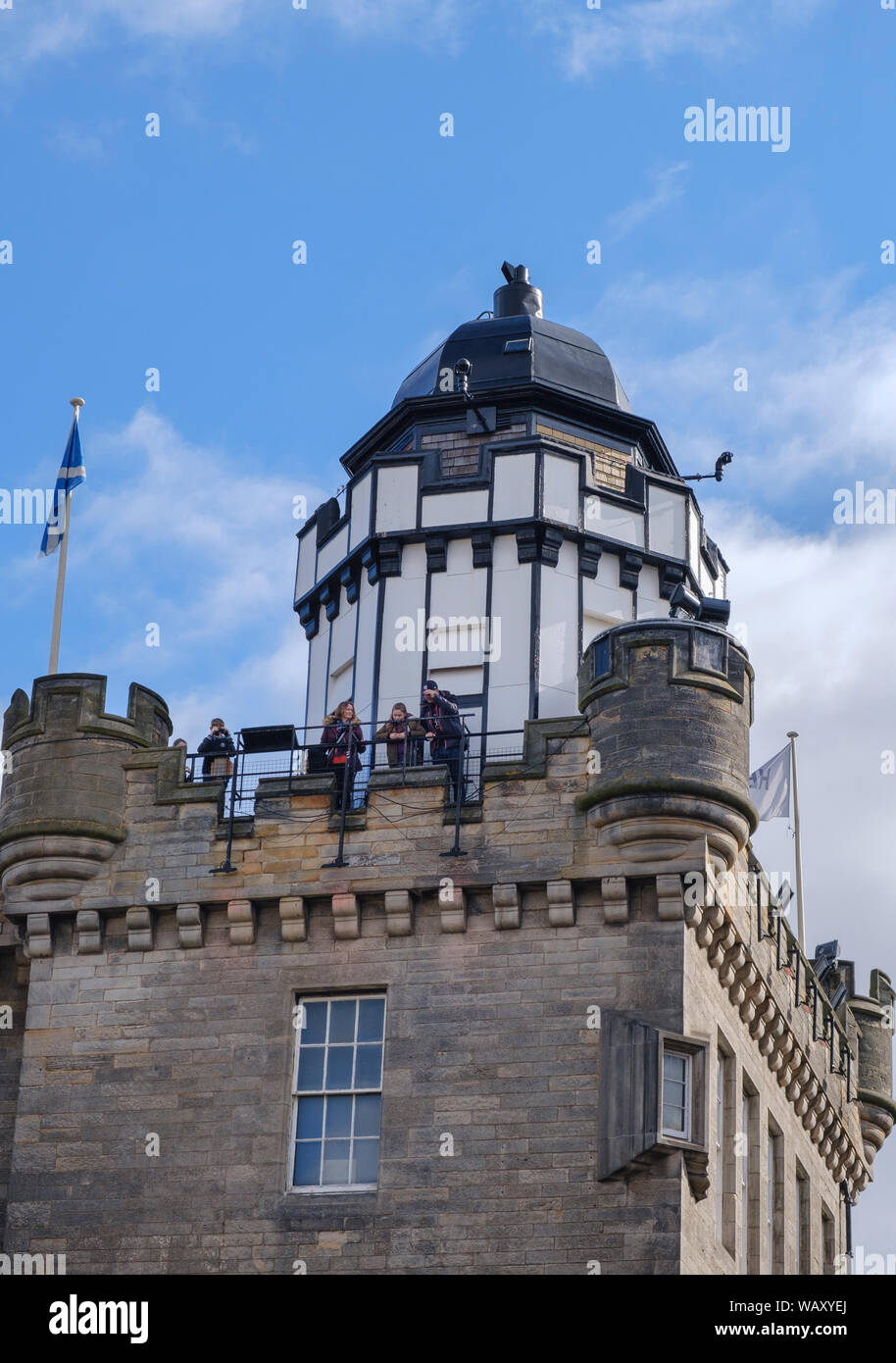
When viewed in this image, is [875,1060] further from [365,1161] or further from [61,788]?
[61,788]

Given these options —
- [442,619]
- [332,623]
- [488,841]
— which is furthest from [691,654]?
[332,623]

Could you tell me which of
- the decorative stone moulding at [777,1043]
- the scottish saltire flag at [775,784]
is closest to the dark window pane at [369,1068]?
the decorative stone moulding at [777,1043]

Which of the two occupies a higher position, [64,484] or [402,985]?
[64,484]

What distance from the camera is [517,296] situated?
41.3 meters

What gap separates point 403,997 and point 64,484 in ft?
31.3

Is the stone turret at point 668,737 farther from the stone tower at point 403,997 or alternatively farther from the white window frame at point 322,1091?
the white window frame at point 322,1091

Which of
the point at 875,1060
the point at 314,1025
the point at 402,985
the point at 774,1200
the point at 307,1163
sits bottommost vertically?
the point at 307,1163

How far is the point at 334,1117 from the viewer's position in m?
28.7

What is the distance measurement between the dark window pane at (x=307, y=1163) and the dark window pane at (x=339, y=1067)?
0.69 meters

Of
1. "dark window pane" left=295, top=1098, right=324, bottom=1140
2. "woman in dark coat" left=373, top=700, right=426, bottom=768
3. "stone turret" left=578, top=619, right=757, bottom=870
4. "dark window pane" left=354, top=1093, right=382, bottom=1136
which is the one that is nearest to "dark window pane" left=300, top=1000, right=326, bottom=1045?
"dark window pane" left=295, top=1098, right=324, bottom=1140

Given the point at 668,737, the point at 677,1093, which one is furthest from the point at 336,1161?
the point at 668,737

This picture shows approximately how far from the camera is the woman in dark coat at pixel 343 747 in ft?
98.1
